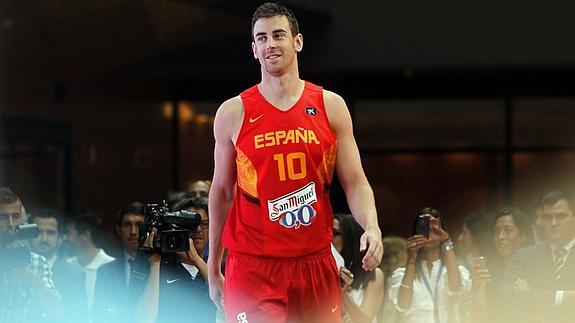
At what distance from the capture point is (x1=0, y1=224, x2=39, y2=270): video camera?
23.0 feet

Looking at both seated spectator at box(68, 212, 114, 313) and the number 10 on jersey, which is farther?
seated spectator at box(68, 212, 114, 313)

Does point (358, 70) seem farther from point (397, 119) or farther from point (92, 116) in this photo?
point (92, 116)

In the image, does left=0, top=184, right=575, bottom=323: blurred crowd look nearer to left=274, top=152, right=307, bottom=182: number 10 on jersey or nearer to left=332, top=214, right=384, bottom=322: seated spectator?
left=332, top=214, right=384, bottom=322: seated spectator

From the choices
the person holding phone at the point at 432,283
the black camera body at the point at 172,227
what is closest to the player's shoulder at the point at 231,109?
the black camera body at the point at 172,227

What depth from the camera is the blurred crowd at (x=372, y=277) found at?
7312 millimetres

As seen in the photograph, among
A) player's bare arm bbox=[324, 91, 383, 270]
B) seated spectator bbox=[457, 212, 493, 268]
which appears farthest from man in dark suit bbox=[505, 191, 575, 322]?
player's bare arm bbox=[324, 91, 383, 270]

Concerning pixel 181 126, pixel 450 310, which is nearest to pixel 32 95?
pixel 181 126

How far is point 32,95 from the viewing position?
50.1ft

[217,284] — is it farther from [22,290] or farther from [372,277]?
[372,277]

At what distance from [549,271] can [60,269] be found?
3.61 meters

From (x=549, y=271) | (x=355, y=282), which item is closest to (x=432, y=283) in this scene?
(x=355, y=282)

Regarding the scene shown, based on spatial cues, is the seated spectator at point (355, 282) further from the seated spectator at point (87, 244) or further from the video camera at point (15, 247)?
the seated spectator at point (87, 244)

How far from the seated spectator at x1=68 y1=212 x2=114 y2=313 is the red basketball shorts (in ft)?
15.0

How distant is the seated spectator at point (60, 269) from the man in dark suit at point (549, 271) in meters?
2.90
